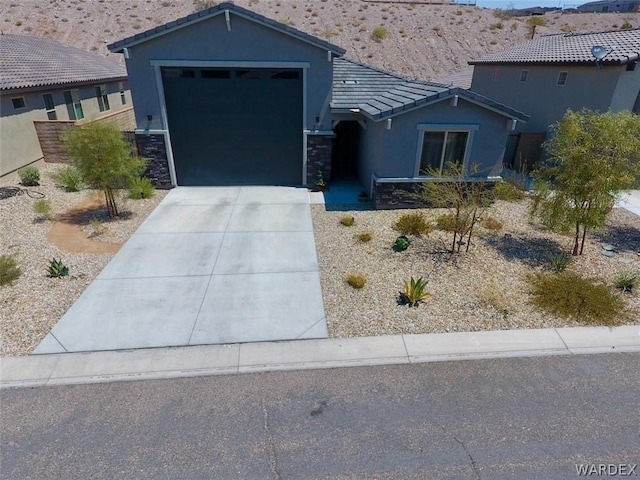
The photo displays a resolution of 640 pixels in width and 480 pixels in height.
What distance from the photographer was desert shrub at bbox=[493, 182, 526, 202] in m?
12.5

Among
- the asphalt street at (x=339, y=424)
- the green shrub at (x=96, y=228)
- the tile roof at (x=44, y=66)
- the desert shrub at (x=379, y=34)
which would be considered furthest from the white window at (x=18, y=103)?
the desert shrub at (x=379, y=34)

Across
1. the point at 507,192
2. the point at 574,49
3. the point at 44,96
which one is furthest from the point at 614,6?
the point at 44,96

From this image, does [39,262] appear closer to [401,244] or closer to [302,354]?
[302,354]

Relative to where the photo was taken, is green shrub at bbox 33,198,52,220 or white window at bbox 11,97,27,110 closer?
green shrub at bbox 33,198,52,220

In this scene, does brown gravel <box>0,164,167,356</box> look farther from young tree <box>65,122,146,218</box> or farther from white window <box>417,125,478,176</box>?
white window <box>417,125,478,176</box>

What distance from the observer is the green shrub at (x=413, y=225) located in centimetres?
1035

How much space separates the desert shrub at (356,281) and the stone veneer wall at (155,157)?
29.5 feet

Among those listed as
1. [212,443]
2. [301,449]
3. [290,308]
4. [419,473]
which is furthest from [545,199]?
[212,443]

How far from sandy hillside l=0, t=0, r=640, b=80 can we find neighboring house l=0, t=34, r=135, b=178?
2188 cm

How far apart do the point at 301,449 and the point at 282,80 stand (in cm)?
1184

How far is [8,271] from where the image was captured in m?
8.06

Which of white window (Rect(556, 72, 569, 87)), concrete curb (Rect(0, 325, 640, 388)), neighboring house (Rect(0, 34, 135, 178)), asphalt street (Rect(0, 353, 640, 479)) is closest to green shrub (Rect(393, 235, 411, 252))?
concrete curb (Rect(0, 325, 640, 388))

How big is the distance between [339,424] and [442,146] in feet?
30.9

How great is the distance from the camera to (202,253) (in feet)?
30.6
